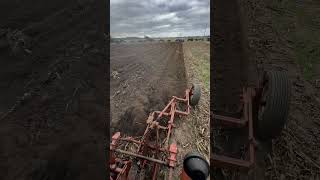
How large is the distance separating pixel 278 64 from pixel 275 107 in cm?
334

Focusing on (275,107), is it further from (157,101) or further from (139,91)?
(139,91)

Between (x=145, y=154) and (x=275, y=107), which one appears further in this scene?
(x=145, y=154)

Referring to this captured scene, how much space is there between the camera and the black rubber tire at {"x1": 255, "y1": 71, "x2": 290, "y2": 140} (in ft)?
15.0

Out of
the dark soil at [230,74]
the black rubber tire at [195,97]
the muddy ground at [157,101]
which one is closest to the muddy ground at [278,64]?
the dark soil at [230,74]

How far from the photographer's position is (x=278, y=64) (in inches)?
298

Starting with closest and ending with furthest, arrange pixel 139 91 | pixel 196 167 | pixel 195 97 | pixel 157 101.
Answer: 1. pixel 196 167
2. pixel 195 97
3. pixel 157 101
4. pixel 139 91

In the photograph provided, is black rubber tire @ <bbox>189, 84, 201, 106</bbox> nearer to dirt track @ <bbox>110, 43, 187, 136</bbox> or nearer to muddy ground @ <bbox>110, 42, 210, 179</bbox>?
muddy ground @ <bbox>110, 42, 210, 179</bbox>
